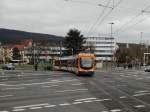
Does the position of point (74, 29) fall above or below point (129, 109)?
above

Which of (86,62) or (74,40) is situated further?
(74,40)

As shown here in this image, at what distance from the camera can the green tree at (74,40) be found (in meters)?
151

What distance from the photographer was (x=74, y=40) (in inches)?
5930

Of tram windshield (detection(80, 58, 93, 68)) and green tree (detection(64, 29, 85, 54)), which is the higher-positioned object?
green tree (detection(64, 29, 85, 54))

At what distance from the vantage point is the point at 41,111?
17125 mm

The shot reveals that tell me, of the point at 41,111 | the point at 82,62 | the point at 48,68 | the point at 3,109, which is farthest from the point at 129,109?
the point at 48,68

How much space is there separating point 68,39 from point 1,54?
149 ft

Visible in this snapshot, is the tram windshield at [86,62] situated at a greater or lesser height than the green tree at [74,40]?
lesser

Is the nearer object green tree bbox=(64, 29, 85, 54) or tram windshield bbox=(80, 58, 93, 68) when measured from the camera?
tram windshield bbox=(80, 58, 93, 68)

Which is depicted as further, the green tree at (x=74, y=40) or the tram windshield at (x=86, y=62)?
the green tree at (x=74, y=40)

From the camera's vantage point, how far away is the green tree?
151 meters

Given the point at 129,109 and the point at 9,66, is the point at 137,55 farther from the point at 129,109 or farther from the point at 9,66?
the point at 129,109

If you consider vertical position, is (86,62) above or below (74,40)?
below

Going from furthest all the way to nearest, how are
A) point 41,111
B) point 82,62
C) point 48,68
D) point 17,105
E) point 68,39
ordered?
point 68,39 → point 48,68 → point 82,62 → point 17,105 → point 41,111
